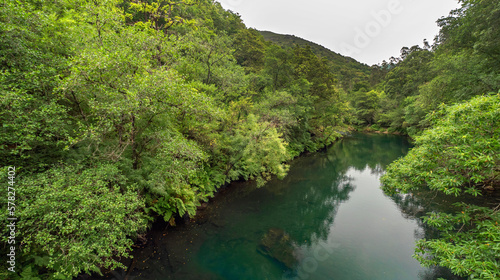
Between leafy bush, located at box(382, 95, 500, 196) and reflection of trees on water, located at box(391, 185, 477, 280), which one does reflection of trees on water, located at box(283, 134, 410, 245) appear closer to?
reflection of trees on water, located at box(391, 185, 477, 280)

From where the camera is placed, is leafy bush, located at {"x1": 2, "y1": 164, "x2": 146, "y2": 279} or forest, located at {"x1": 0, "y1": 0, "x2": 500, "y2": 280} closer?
leafy bush, located at {"x1": 2, "y1": 164, "x2": 146, "y2": 279}

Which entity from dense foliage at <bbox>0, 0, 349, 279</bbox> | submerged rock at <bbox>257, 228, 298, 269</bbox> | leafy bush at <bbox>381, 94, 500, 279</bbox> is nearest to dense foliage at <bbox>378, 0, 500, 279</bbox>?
leafy bush at <bbox>381, 94, 500, 279</bbox>

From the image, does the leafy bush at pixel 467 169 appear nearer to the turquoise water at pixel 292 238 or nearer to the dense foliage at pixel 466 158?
the dense foliage at pixel 466 158

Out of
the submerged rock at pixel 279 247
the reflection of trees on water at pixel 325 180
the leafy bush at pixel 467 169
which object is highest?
the leafy bush at pixel 467 169

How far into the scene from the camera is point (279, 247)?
9617mm

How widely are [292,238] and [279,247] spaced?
45.4 inches

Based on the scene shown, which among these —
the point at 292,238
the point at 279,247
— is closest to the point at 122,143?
the point at 279,247

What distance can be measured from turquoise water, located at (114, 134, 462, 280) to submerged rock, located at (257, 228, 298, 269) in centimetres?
5

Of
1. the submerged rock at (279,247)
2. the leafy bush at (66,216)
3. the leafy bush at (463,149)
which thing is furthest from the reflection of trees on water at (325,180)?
the leafy bush at (66,216)

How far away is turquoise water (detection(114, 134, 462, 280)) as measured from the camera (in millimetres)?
8078

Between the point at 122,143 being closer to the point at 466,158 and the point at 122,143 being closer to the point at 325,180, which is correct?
the point at 466,158

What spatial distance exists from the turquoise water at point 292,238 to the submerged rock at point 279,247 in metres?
0.05

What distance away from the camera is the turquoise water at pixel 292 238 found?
26.5 feet

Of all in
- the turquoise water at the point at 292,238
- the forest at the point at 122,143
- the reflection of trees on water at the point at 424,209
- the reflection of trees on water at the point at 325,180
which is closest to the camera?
the forest at the point at 122,143
